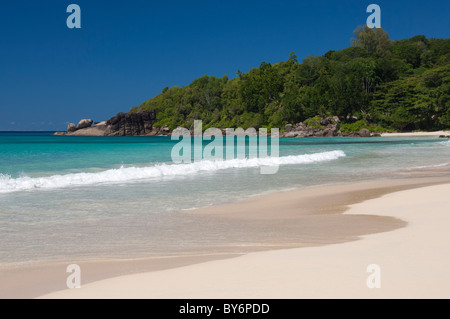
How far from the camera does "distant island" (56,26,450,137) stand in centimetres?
8981

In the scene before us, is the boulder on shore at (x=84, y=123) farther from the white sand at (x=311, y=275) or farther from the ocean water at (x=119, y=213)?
the white sand at (x=311, y=275)

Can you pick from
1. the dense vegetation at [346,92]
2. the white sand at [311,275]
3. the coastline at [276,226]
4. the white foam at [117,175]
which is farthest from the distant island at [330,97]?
the white sand at [311,275]

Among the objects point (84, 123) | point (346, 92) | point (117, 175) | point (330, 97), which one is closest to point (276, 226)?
point (117, 175)

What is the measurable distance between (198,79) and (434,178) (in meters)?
158

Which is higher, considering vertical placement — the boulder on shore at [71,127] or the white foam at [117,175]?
the boulder on shore at [71,127]

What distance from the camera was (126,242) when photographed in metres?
6.29

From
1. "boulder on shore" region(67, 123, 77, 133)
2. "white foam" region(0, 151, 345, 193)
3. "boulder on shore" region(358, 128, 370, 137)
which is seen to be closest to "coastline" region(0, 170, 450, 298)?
"white foam" region(0, 151, 345, 193)

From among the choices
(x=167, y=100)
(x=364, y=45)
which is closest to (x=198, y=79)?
(x=167, y=100)

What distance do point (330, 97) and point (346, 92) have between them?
4945 mm

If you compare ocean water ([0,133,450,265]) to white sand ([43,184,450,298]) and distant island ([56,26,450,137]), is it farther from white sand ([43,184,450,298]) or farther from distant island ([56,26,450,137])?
distant island ([56,26,450,137])

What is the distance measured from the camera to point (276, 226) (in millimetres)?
7371

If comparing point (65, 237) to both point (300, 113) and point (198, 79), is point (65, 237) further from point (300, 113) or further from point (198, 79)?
point (198, 79)

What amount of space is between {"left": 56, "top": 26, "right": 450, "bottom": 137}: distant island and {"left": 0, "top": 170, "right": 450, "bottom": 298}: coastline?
7645 cm

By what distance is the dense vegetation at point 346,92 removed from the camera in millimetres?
89500
